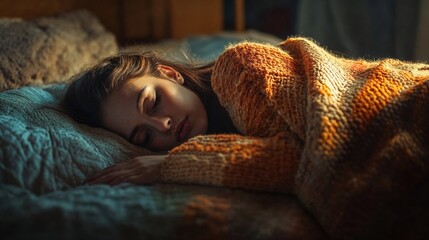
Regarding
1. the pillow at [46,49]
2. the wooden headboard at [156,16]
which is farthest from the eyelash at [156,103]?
the wooden headboard at [156,16]

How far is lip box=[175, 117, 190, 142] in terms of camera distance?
3.41 feet

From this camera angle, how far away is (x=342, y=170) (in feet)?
2.34

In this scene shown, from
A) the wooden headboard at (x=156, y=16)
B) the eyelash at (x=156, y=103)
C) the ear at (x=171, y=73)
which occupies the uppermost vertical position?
the ear at (x=171, y=73)

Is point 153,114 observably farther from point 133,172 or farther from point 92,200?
point 92,200

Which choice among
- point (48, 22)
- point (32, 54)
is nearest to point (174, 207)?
point (32, 54)

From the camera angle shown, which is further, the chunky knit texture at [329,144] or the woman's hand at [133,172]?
the woman's hand at [133,172]

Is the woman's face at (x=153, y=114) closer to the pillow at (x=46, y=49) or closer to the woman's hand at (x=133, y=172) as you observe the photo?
the woman's hand at (x=133, y=172)

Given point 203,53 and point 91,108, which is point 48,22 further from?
point 91,108

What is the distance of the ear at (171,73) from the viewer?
46.0 inches

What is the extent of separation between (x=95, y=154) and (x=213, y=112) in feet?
1.12

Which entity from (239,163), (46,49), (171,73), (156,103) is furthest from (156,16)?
(239,163)

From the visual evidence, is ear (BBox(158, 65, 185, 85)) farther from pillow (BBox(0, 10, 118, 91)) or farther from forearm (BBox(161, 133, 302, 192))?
pillow (BBox(0, 10, 118, 91))

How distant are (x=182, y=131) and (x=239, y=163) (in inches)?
11.0

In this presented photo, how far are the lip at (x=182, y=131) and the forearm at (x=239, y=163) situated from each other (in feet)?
0.62
